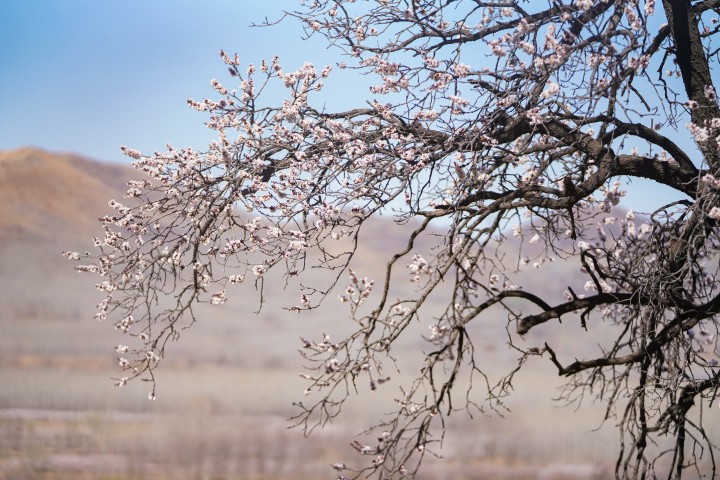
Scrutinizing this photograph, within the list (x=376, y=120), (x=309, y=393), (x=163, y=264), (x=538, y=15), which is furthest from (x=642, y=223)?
(x=163, y=264)

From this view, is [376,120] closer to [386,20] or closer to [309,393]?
[386,20]

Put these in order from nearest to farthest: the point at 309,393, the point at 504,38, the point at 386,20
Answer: the point at 309,393 → the point at 504,38 → the point at 386,20

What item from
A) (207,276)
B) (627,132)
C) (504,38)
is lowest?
(207,276)

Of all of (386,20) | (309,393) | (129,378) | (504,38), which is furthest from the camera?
(386,20)

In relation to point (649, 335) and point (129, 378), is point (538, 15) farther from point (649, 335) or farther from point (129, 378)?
point (129, 378)

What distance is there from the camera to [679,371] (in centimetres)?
492

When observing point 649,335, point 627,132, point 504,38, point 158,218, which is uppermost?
point 504,38

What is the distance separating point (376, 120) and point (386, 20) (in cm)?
80

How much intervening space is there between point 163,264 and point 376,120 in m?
1.67

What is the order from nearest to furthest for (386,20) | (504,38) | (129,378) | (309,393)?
(309,393), (504,38), (129,378), (386,20)

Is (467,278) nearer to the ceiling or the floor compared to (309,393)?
nearer to the ceiling

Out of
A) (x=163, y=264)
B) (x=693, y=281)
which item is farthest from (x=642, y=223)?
(x=163, y=264)

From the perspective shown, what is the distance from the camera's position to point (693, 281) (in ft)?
18.4

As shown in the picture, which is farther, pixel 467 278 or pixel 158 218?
pixel 158 218
